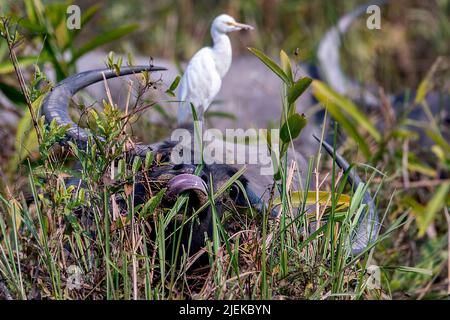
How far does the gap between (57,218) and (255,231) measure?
569mm

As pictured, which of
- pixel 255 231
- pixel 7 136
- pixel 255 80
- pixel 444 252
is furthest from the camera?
pixel 255 80

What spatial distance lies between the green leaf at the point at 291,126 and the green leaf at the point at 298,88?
0.05 metres

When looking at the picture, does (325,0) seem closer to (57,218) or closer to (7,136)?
(7,136)

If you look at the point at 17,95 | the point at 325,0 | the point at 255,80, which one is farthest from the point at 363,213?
the point at 325,0

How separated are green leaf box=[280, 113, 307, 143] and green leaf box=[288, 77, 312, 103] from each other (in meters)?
0.05

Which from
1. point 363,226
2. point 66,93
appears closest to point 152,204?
point 66,93

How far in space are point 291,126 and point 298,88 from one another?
11cm

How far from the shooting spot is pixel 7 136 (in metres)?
4.11

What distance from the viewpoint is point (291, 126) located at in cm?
224

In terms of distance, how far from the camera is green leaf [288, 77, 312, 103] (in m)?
2.17

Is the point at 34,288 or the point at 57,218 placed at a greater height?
the point at 57,218

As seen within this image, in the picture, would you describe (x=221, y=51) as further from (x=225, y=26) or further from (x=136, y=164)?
(x=136, y=164)

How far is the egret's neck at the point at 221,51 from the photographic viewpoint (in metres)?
2.67

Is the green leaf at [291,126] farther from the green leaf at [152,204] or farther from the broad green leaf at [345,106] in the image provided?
the broad green leaf at [345,106]
